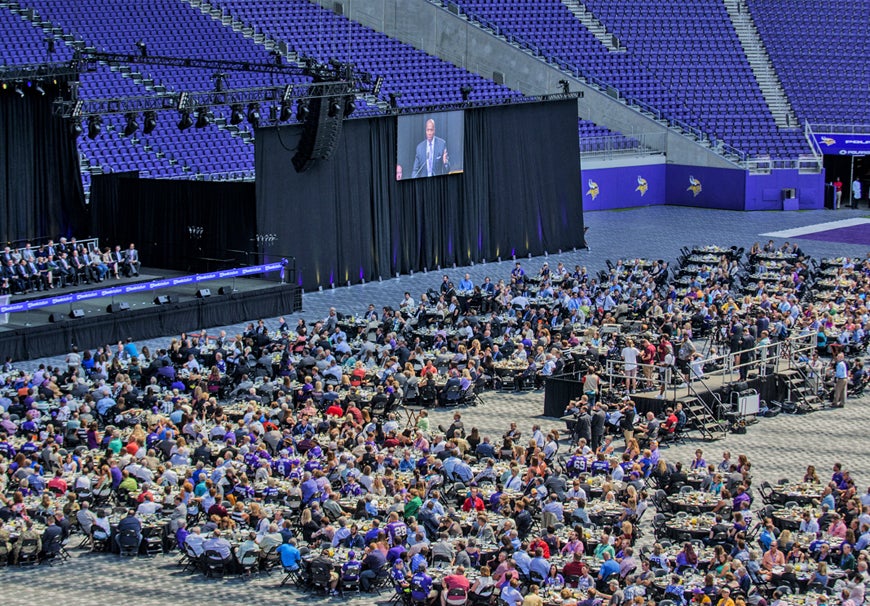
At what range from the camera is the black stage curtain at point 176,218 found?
38562mm

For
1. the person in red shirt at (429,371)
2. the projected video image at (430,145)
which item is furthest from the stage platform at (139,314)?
the person in red shirt at (429,371)

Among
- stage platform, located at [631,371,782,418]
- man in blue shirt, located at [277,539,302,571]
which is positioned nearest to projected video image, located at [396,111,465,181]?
stage platform, located at [631,371,782,418]

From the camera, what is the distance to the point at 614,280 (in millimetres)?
38250

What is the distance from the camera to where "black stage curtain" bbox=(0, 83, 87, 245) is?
124ft

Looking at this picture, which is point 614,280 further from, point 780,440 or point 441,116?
point 780,440

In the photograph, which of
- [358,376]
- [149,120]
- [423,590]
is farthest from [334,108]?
[423,590]

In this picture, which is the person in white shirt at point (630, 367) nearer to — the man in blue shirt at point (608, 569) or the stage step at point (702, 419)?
the stage step at point (702, 419)

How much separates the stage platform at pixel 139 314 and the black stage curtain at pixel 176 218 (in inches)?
33.3

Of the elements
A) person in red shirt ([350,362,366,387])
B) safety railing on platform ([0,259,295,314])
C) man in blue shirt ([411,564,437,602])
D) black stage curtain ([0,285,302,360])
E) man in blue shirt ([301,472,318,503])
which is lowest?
man in blue shirt ([411,564,437,602])

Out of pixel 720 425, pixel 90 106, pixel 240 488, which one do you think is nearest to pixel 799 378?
pixel 720 425

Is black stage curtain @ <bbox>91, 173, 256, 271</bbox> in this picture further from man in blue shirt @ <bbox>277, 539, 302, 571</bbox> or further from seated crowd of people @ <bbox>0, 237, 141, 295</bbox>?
man in blue shirt @ <bbox>277, 539, 302, 571</bbox>

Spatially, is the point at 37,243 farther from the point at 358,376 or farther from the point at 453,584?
the point at 453,584

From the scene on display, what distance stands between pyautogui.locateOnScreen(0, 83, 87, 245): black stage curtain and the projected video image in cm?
874

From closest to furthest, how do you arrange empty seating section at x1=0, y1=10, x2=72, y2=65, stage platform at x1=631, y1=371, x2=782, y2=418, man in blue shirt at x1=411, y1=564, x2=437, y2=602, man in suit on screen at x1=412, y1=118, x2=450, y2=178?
man in blue shirt at x1=411, y1=564, x2=437, y2=602 < stage platform at x1=631, y1=371, x2=782, y2=418 < empty seating section at x1=0, y1=10, x2=72, y2=65 < man in suit on screen at x1=412, y1=118, x2=450, y2=178
